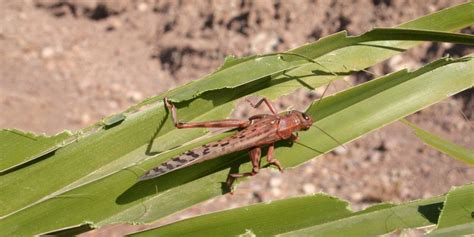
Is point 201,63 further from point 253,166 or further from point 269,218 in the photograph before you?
point 269,218

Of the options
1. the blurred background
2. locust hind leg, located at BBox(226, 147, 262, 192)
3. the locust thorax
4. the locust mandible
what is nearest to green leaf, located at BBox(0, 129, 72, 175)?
the locust mandible

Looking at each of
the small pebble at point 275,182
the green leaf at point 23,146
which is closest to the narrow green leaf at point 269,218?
the green leaf at point 23,146

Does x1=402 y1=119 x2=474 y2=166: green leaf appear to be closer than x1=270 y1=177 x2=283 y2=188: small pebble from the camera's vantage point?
Yes

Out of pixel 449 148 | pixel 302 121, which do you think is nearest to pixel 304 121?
pixel 302 121

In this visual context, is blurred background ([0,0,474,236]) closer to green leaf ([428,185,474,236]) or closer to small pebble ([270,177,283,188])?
small pebble ([270,177,283,188])

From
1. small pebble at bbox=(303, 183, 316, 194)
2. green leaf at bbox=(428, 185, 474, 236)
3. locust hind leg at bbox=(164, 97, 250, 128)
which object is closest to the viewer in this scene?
green leaf at bbox=(428, 185, 474, 236)

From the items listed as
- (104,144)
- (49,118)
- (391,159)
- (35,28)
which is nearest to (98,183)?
(104,144)

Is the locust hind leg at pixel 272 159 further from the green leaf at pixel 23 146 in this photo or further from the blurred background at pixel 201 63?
the blurred background at pixel 201 63
